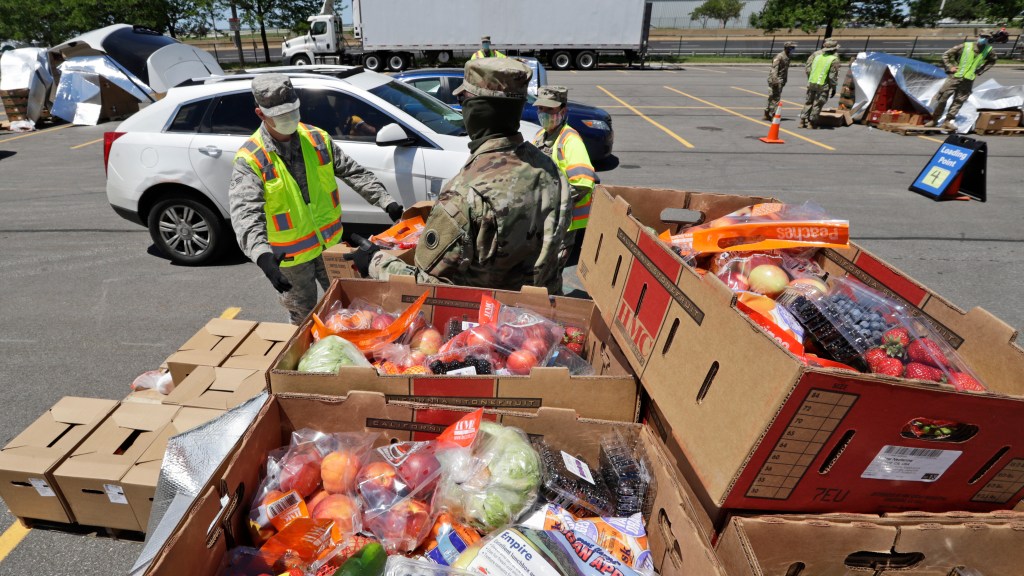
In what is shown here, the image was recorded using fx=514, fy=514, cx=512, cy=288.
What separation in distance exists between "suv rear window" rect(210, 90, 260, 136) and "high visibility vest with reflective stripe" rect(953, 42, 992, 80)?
14526mm

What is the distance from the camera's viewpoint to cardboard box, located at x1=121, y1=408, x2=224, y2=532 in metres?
2.34

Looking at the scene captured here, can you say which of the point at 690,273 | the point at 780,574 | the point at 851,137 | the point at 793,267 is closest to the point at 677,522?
the point at 780,574

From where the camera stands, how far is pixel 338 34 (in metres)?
24.9

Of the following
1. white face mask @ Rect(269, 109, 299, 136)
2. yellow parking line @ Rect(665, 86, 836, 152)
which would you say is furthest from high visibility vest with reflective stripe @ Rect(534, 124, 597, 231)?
yellow parking line @ Rect(665, 86, 836, 152)

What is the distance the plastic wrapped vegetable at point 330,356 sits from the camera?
210 cm

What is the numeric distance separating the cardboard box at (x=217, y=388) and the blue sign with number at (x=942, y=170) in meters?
9.69

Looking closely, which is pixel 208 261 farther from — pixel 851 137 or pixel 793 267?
pixel 851 137

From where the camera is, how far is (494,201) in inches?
92.3

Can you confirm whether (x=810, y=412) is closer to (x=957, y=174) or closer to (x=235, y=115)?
(x=235, y=115)

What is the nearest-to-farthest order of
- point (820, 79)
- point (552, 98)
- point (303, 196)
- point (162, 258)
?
point (303, 196) → point (552, 98) → point (162, 258) → point (820, 79)

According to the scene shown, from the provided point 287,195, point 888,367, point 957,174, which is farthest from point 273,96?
point 957,174

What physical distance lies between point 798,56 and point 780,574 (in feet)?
124

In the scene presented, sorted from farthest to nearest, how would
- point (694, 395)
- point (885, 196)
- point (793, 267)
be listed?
point (885, 196), point (793, 267), point (694, 395)

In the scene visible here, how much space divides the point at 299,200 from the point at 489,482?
7.73ft
